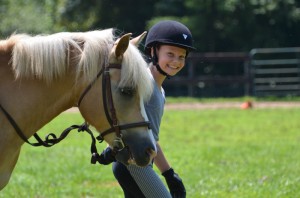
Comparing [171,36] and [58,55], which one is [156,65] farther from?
[58,55]

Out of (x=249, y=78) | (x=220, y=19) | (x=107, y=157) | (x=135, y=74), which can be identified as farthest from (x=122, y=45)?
(x=220, y=19)

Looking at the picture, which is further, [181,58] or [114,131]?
[181,58]

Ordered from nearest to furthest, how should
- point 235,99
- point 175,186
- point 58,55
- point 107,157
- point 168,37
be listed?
point 58,55
point 107,157
point 168,37
point 175,186
point 235,99

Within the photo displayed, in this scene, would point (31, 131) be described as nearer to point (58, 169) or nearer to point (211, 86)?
point (58, 169)

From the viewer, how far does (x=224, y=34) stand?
2845cm

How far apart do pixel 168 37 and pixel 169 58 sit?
15cm

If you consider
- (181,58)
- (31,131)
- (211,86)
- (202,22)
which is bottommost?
(211,86)

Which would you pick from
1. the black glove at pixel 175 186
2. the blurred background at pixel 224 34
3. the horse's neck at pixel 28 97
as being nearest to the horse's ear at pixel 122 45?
the horse's neck at pixel 28 97

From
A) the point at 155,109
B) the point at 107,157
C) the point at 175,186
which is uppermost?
the point at 155,109

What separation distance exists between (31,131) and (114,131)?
0.55 meters

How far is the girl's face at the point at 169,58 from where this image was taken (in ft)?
13.6

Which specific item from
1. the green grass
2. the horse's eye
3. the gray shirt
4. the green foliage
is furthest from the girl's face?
the green foliage

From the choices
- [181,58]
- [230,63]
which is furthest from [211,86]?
[181,58]

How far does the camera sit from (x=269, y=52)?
2483 cm
